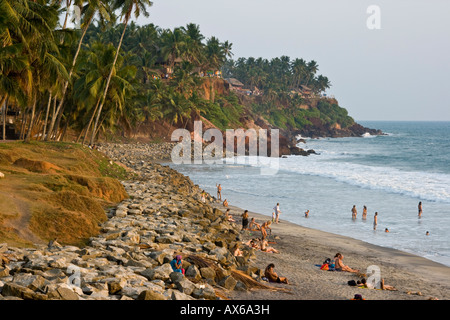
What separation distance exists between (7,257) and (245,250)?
8757mm

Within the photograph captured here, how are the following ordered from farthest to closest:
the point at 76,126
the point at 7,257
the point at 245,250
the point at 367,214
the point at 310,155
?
the point at 310,155 → the point at 76,126 → the point at 367,214 → the point at 245,250 → the point at 7,257

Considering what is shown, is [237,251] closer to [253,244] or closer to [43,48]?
[253,244]

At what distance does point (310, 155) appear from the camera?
3258 inches

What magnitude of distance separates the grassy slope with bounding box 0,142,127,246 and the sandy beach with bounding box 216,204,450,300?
5.22 m

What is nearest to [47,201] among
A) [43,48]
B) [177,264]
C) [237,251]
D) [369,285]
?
[177,264]

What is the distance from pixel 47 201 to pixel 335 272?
1002cm

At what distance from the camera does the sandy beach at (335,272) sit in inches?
505

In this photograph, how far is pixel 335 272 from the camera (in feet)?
52.3

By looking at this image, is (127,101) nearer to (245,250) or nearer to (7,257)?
(245,250)

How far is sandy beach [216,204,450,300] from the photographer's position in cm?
1284

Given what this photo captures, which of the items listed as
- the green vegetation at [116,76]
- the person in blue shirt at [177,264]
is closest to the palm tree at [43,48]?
the green vegetation at [116,76]

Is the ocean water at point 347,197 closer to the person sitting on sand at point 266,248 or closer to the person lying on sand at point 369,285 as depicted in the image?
the person lying on sand at point 369,285

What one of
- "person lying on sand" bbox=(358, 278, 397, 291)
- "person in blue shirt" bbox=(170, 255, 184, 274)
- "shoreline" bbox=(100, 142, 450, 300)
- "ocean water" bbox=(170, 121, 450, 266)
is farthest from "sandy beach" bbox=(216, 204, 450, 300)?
"ocean water" bbox=(170, 121, 450, 266)
